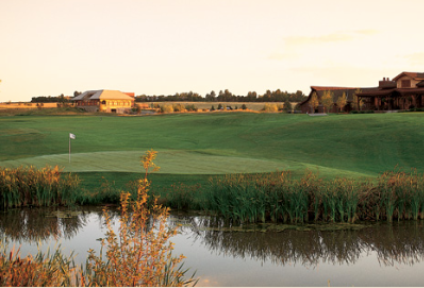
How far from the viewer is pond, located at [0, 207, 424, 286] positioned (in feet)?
29.9

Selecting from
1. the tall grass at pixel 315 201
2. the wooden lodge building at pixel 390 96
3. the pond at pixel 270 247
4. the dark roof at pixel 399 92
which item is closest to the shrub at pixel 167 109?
the wooden lodge building at pixel 390 96

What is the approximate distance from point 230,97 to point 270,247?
524 feet

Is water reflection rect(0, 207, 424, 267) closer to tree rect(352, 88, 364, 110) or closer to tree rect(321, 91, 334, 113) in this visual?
tree rect(352, 88, 364, 110)

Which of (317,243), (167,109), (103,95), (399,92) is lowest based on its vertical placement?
(317,243)

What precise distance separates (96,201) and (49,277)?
9.12m

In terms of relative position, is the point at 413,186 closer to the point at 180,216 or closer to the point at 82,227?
the point at 180,216

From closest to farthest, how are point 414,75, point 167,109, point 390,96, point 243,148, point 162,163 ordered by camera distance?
point 162,163
point 243,148
point 390,96
point 414,75
point 167,109

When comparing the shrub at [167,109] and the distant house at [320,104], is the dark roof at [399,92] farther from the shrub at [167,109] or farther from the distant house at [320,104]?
the shrub at [167,109]

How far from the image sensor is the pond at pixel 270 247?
9102 millimetres

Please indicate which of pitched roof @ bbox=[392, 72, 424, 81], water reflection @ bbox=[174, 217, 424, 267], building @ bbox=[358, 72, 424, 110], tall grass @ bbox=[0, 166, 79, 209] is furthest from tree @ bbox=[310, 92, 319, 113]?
water reflection @ bbox=[174, 217, 424, 267]

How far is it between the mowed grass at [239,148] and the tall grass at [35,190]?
3.92 metres

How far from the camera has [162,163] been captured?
951 inches

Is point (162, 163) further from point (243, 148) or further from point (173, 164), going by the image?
point (243, 148)

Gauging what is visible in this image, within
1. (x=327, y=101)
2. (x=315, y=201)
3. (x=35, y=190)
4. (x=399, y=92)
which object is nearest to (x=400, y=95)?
(x=399, y=92)
